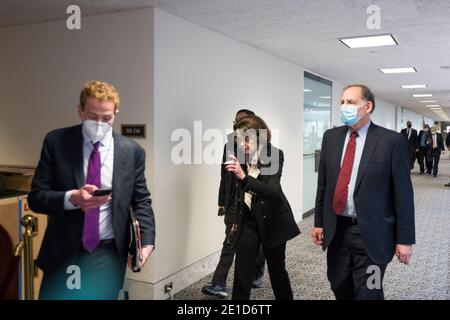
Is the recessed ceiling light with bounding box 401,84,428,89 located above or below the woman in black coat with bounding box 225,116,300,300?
above

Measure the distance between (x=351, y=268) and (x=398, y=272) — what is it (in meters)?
2.05

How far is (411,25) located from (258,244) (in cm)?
248

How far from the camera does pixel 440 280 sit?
375 centimetres

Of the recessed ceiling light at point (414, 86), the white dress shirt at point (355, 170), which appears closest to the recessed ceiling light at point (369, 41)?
the white dress shirt at point (355, 170)

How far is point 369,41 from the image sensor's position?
4328 mm

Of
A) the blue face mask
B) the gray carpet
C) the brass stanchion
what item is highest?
the blue face mask

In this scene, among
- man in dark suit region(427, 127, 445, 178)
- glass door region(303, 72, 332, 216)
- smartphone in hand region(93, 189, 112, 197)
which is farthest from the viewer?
man in dark suit region(427, 127, 445, 178)

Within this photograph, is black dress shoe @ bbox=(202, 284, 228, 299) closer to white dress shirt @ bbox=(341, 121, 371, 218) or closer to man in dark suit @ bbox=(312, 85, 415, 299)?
man in dark suit @ bbox=(312, 85, 415, 299)

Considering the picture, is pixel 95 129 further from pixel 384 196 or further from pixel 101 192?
pixel 384 196

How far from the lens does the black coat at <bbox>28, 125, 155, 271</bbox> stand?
1.67 meters

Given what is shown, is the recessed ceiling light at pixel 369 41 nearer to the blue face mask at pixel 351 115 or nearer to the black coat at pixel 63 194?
the blue face mask at pixel 351 115

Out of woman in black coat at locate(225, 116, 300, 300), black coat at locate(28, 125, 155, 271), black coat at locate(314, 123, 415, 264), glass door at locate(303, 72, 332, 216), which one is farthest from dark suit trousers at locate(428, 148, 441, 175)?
black coat at locate(28, 125, 155, 271)

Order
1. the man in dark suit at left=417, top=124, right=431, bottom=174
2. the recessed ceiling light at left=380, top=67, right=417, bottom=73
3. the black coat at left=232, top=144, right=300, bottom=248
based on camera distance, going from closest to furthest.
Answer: the black coat at left=232, top=144, right=300, bottom=248 → the recessed ceiling light at left=380, top=67, right=417, bottom=73 → the man in dark suit at left=417, top=124, right=431, bottom=174

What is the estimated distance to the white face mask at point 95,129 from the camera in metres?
1.71
